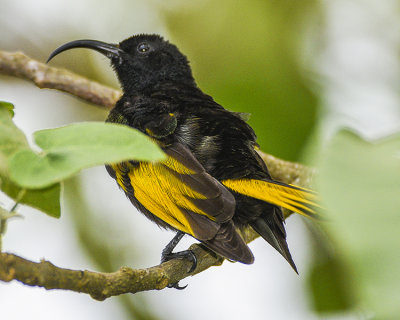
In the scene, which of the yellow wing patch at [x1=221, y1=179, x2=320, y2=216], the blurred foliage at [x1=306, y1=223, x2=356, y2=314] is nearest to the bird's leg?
the yellow wing patch at [x1=221, y1=179, x2=320, y2=216]

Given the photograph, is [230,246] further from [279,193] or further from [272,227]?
[272,227]

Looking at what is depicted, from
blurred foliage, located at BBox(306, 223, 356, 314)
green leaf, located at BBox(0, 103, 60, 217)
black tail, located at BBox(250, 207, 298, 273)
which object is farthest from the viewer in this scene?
blurred foliage, located at BBox(306, 223, 356, 314)

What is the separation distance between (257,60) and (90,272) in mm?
2710

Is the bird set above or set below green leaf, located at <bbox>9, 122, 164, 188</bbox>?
above

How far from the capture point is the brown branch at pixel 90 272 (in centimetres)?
121

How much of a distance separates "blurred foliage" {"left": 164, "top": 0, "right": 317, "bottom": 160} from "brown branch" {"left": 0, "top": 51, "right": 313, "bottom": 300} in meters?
0.26

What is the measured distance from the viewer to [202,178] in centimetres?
228

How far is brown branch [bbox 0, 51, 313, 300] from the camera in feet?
3.97

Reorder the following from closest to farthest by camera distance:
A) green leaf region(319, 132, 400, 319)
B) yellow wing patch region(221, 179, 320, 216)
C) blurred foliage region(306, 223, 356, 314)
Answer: green leaf region(319, 132, 400, 319)
yellow wing patch region(221, 179, 320, 216)
blurred foliage region(306, 223, 356, 314)

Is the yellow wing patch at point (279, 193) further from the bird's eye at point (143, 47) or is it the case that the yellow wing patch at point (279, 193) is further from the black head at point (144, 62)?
the bird's eye at point (143, 47)

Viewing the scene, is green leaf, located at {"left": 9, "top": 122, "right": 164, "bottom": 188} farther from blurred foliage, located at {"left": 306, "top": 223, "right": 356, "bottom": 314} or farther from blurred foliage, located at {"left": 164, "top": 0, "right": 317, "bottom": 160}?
Result: blurred foliage, located at {"left": 164, "top": 0, "right": 317, "bottom": 160}

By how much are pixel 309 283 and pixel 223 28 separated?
2.00 metres

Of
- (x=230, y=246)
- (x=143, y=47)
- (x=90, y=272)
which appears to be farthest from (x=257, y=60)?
(x=90, y=272)

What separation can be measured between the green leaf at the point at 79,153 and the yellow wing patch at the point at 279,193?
1.22m
